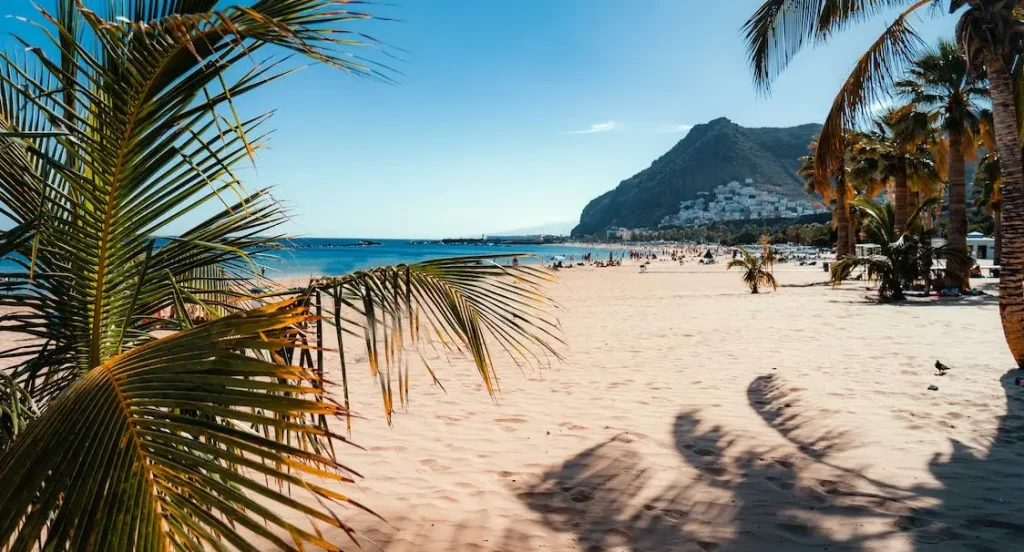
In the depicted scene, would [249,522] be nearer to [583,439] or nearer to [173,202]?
[173,202]

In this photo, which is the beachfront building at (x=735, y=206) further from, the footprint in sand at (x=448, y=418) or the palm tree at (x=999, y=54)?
the footprint in sand at (x=448, y=418)

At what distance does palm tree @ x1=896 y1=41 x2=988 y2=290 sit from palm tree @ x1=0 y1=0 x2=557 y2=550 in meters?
16.3

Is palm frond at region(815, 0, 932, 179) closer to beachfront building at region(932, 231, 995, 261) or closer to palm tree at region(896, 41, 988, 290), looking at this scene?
palm tree at region(896, 41, 988, 290)

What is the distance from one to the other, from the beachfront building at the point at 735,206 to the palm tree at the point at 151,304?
178488 mm

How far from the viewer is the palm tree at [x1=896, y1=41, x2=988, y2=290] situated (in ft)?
44.3

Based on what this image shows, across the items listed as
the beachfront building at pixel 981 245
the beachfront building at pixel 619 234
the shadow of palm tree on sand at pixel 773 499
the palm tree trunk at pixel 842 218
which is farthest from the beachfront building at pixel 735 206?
the shadow of palm tree on sand at pixel 773 499

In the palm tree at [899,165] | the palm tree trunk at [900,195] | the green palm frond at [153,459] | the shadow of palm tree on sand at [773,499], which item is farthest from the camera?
the palm tree trunk at [900,195]

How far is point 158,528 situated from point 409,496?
2587mm

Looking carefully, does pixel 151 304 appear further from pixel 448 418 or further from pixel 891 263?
pixel 891 263

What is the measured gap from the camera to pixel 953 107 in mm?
14016

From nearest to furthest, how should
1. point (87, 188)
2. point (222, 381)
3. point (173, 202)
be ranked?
1. point (222, 381)
2. point (87, 188)
3. point (173, 202)

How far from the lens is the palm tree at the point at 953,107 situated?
1351cm

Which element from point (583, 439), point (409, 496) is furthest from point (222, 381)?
point (583, 439)

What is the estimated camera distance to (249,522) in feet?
3.39
